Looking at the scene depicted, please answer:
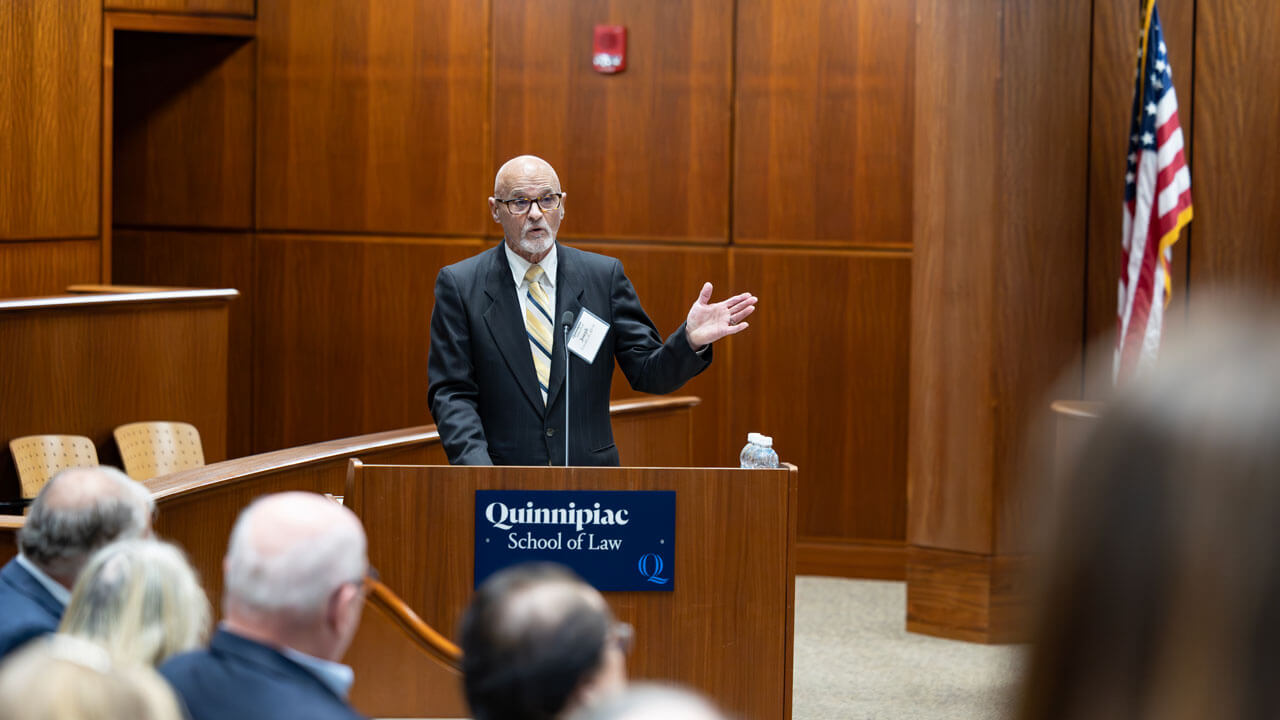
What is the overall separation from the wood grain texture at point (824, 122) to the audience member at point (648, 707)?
5.99 m

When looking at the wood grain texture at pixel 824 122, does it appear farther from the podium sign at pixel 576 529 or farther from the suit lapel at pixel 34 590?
the suit lapel at pixel 34 590

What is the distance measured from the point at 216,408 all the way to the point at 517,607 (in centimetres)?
538

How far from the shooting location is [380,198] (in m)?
7.41

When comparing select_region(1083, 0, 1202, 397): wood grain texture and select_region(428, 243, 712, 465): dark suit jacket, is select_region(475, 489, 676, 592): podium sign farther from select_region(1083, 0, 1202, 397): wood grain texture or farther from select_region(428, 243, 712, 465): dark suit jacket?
select_region(1083, 0, 1202, 397): wood grain texture

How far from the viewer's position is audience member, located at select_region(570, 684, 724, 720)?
1168 millimetres

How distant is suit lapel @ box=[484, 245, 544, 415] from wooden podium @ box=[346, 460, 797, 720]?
53cm

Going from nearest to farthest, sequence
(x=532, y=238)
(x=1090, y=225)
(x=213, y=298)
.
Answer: (x=532, y=238)
(x=1090, y=225)
(x=213, y=298)

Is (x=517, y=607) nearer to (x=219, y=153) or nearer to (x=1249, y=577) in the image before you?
(x=1249, y=577)

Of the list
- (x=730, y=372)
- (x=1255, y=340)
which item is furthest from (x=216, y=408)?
(x=1255, y=340)

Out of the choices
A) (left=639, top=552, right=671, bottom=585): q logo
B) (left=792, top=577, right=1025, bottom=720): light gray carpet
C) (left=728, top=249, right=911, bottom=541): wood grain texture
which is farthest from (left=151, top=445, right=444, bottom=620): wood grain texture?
(left=728, top=249, right=911, bottom=541): wood grain texture

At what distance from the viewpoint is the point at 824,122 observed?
7051 mm

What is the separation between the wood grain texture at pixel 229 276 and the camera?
7555 millimetres

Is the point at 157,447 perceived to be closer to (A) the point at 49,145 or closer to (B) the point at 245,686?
(A) the point at 49,145

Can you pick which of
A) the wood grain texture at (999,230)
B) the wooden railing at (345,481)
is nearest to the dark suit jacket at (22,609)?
the wooden railing at (345,481)
